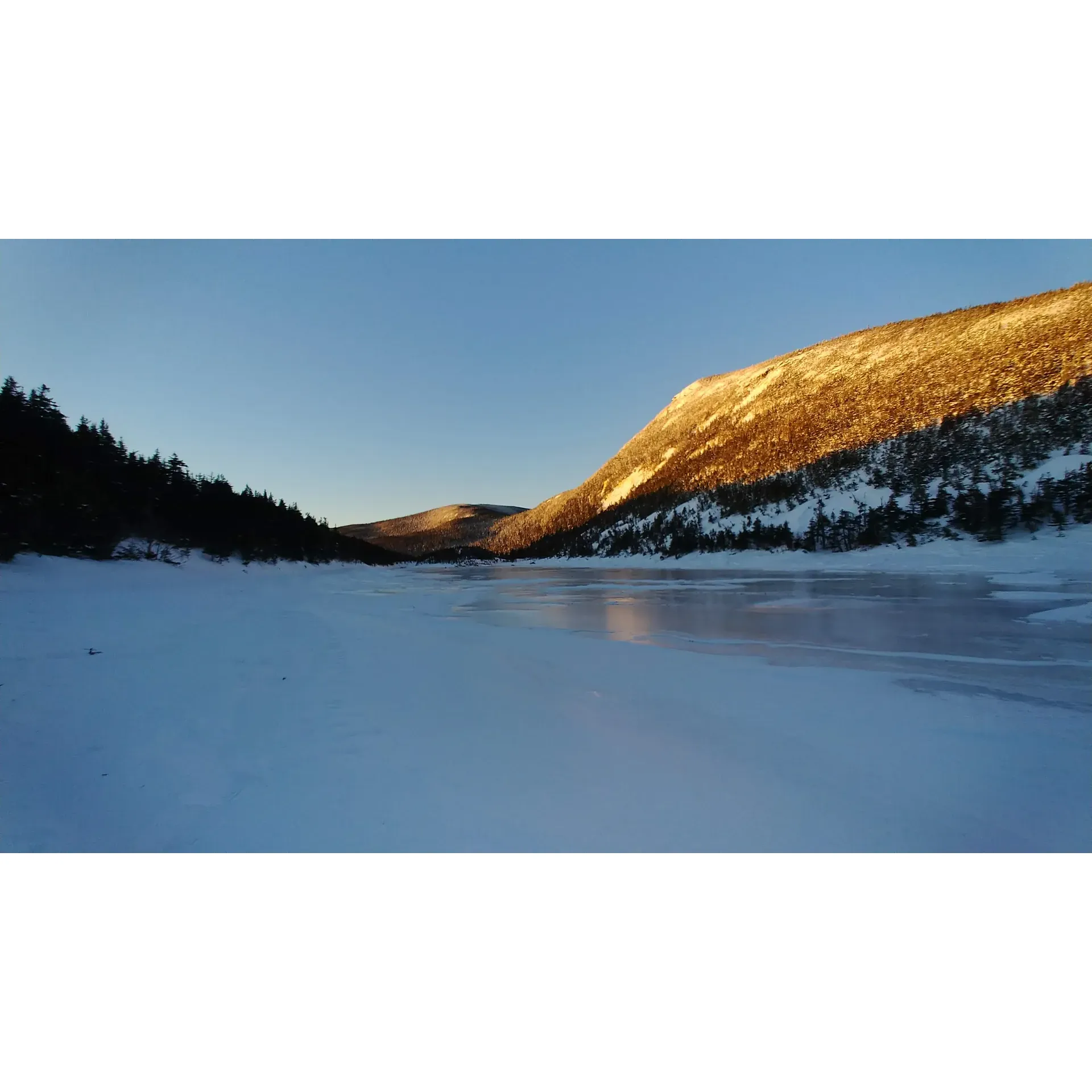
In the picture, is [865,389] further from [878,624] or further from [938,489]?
[878,624]

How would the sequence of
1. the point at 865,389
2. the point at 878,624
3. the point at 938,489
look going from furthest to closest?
the point at 865,389 < the point at 938,489 < the point at 878,624

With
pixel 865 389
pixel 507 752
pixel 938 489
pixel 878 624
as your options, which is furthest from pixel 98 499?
pixel 865 389

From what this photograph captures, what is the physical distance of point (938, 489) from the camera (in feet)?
157

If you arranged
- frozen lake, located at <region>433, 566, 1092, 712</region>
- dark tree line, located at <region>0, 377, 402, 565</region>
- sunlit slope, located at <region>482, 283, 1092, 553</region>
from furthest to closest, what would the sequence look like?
1. sunlit slope, located at <region>482, 283, 1092, 553</region>
2. dark tree line, located at <region>0, 377, 402, 565</region>
3. frozen lake, located at <region>433, 566, 1092, 712</region>

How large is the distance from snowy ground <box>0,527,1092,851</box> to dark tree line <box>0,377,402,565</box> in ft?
47.9

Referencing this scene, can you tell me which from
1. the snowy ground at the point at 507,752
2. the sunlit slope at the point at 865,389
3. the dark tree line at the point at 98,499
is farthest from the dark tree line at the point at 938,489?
the dark tree line at the point at 98,499

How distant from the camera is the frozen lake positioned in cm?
625

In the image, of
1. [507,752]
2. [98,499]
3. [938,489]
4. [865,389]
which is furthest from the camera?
[865,389]

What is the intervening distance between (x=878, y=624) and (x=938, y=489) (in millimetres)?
51571

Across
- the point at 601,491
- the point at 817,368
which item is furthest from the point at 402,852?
the point at 601,491

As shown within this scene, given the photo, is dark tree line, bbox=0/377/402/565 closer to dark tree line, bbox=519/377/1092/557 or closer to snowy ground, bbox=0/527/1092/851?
snowy ground, bbox=0/527/1092/851

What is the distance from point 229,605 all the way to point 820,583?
80.1 ft

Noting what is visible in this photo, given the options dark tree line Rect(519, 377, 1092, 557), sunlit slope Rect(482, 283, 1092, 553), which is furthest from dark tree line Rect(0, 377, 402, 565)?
sunlit slope Rect(482, 283, 1092, 553)

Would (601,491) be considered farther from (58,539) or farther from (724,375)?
(58,539)
